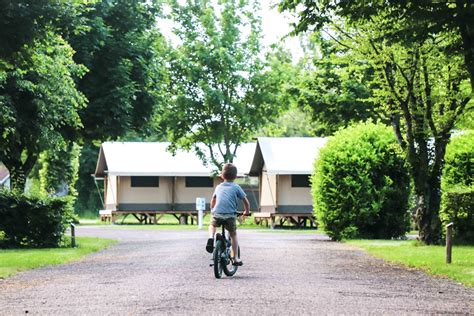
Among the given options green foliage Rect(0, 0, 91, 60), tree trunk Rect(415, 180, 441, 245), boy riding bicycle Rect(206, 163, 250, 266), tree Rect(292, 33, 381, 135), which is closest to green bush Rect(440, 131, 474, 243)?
tree trunk Rect(415, 180, 441, 245)

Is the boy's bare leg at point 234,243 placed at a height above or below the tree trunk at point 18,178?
below

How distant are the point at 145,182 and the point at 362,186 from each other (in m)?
25.1

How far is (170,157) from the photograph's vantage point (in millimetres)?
51562

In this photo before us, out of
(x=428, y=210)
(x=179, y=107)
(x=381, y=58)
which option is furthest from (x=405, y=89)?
(x=179, y=107)

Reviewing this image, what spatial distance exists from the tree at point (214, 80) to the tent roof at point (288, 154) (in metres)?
4.11

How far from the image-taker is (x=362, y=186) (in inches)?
1085

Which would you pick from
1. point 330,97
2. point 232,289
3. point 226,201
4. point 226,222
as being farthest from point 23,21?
point 330,97

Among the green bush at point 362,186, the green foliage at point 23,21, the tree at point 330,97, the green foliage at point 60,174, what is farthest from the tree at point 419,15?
the green foliage at point 60,174

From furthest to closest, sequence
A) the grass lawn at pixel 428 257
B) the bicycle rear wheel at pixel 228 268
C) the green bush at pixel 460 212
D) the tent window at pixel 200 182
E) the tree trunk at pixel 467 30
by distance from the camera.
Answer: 1. the tent window at pixel 200 182
2. the green bush at pixel 460 212
3. the grass lawn at pixel 428 257
4. the bicycle rear wheel at pixel 228 268
5. the tree trunk at pixel 467 30

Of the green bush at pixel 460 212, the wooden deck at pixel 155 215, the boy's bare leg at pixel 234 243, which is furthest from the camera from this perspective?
the wooden deck at pixel 155 215

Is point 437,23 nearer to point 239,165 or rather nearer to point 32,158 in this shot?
point 32,158

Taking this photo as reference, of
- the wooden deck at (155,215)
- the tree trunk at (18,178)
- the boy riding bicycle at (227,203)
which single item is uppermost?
the tree trunk at (18,178)

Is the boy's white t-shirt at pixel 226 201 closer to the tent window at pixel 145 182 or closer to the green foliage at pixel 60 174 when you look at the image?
the tent window at pixel 145 182

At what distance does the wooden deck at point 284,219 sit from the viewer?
45.5m
